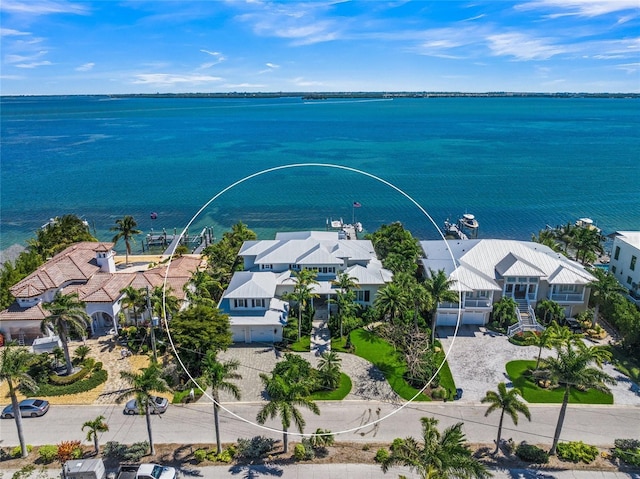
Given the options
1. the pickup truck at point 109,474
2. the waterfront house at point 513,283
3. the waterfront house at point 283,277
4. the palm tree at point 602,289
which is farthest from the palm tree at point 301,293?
the palm tree at point 602,289

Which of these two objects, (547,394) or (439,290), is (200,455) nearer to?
(439,290)

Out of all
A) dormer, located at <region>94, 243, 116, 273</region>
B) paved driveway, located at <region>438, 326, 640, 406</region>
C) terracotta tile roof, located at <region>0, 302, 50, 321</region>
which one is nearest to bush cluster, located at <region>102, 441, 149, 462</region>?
terracotta tile roof, located at <region>0, 302, 50, 321</region>

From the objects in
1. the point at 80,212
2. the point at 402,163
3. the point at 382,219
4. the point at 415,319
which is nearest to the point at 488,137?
the point at 402,163

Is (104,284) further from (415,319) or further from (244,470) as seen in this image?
(415,319)

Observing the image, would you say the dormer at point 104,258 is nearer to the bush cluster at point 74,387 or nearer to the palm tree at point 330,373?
the bush cluster at point 74,387

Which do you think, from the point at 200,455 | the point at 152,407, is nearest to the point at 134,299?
the point at 152,407

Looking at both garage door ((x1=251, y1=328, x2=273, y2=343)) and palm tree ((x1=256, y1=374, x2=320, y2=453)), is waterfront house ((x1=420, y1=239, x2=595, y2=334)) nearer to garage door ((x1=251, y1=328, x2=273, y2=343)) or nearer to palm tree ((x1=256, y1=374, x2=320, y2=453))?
garage door ((x1=251, y1=328, x2=273, y2=343))
